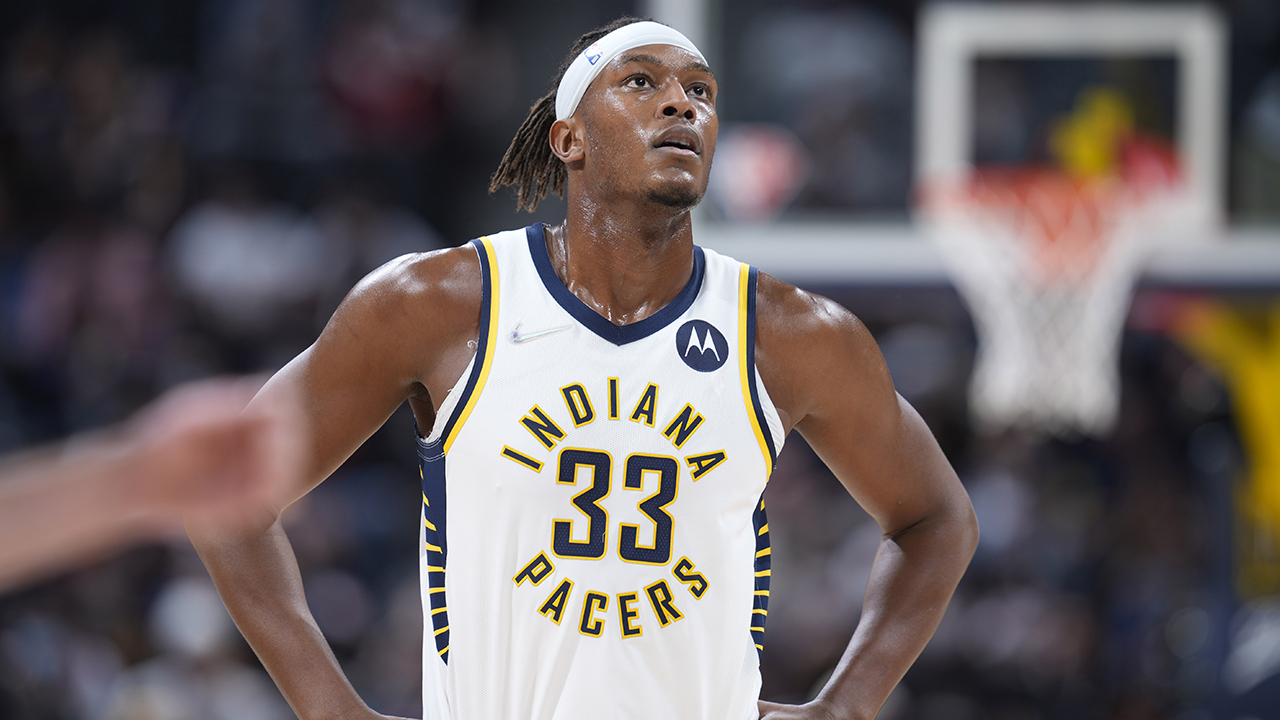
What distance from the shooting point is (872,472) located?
3.29 m

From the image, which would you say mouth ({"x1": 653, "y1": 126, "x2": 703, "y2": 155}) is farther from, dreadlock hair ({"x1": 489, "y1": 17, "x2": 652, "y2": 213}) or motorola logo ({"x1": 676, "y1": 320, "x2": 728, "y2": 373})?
dreadlock hair ({"x1": 489, "y1": 17, "x2": 652, "y2": 213})

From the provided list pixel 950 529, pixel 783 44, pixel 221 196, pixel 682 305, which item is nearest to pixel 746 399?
pixel 682 305

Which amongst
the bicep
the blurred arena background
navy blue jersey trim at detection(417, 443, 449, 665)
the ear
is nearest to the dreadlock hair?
the ear

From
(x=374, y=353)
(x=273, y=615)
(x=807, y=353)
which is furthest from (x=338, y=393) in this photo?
(x=807, y=353)

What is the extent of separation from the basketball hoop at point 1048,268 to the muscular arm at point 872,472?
14.4 ft

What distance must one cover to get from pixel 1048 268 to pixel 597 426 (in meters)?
5.14

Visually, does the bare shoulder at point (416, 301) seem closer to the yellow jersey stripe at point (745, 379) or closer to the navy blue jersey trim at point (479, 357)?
the navy blue jersey trim at point (479, 357)

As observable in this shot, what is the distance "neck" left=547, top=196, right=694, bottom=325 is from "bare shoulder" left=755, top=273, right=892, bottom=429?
0.21 metres

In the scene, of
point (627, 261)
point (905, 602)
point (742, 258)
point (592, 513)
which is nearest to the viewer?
point (592, 513)

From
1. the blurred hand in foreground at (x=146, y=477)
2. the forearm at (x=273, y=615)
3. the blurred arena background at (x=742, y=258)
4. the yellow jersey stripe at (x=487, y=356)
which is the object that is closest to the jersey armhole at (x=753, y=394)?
the yellow jersey stripe at (x=487, y=356)

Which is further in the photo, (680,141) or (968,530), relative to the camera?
(968,530)

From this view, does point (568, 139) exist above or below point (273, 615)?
above

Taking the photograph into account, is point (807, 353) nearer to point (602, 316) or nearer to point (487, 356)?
point (602, 316)

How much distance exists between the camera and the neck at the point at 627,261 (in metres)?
3.14
